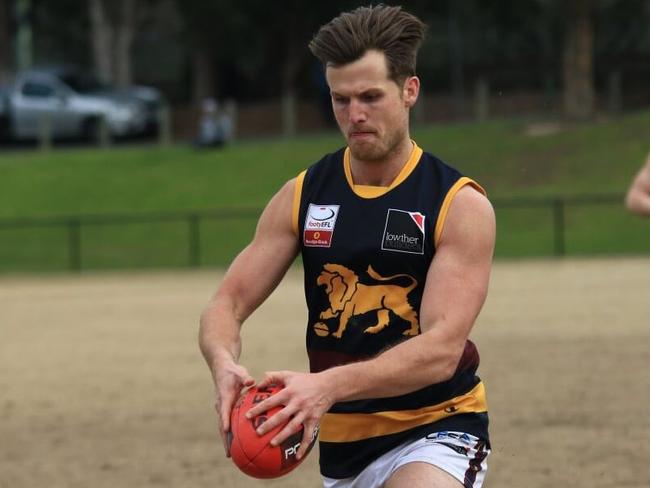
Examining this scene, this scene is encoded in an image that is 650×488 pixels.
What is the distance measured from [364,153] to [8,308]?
1824 centimetres

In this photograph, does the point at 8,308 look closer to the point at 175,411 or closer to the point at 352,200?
the point at 175,411

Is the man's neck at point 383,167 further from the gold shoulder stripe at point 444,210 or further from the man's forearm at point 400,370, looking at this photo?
the man's forearm at point 400,370

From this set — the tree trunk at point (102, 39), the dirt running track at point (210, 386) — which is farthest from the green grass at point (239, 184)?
the tree trunk at point (102, 39)

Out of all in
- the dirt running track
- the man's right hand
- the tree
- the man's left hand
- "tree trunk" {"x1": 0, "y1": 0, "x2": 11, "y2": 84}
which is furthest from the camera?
"tree trunk" {"x1": 0, "y1": 0, "x2": 11, "y2": 84}

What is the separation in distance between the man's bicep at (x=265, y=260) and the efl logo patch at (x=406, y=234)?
1.33ft

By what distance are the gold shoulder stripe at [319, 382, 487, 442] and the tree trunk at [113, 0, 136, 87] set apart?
45.6m

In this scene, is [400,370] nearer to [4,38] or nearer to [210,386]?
[210,386]

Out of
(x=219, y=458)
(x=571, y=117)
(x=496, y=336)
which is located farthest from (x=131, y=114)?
(x=219, y=458)

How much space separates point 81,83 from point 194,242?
13550 mm

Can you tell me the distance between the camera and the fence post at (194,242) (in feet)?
100

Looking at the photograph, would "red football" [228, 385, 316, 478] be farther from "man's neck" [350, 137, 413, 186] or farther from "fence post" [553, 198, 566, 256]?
"fence post" [553, 198, 566, 256]

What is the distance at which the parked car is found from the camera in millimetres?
41438

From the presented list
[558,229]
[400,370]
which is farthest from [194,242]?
[400,370]

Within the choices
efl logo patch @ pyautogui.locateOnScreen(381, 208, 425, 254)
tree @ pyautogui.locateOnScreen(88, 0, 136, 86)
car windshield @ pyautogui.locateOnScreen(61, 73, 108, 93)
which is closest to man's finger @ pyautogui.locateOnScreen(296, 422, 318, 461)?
efl logo patch @ pyautogui.locateOnScreen(381, 208, 425, 254)
